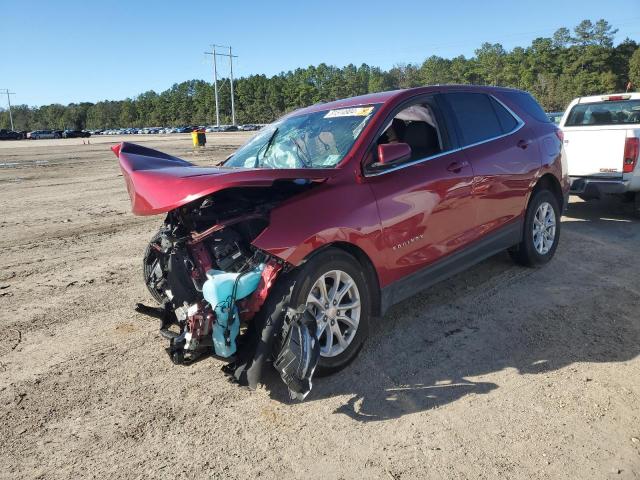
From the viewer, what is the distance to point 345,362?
11.4ft

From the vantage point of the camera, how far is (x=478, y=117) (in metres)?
4.83

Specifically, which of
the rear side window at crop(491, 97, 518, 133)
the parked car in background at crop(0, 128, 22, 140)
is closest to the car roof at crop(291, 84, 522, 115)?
the rear side window at crop(491, 97, 518, 133)

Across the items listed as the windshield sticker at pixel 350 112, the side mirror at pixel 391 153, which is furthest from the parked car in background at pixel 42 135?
the side mirror at pixel 391 153

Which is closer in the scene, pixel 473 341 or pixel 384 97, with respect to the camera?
pixel 473 341

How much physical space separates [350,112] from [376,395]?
7.62 feet

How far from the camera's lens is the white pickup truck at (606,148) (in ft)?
24.1

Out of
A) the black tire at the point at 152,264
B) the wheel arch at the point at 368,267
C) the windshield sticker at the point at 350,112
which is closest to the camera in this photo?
the wheel arch at the point at 368,267

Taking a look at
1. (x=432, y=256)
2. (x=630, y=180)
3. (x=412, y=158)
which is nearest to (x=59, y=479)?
(x=432, y=256)

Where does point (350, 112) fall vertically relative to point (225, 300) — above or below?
above

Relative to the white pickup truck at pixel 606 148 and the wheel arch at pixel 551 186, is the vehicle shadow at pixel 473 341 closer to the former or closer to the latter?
the wheel arch at pixel 551 186

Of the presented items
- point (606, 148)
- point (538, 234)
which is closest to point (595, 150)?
point (606, 148)

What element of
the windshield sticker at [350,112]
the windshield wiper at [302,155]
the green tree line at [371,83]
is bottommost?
the windshield wiper at [302,155]

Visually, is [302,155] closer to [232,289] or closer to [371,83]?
[232,289]

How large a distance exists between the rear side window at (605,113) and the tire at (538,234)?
359 cm
